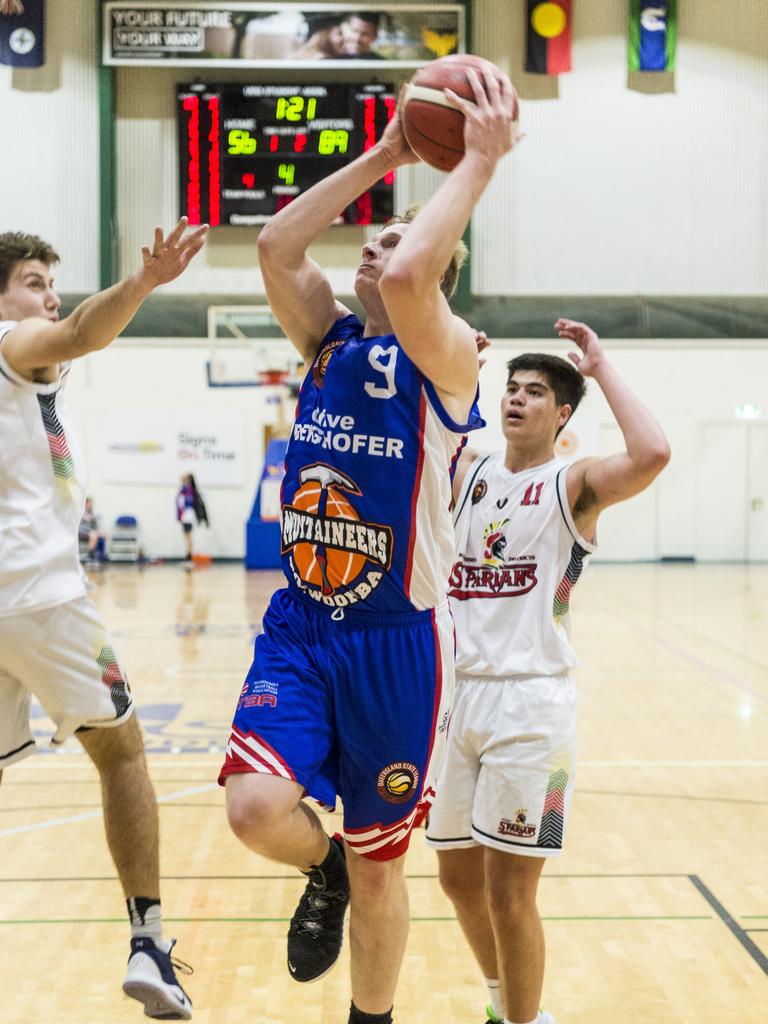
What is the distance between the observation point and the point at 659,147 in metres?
Answer: 19.7

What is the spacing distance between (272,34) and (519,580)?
1729cm

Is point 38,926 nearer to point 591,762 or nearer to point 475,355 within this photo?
point 475,355

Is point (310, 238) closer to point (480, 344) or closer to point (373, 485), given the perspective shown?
point (480, 344)

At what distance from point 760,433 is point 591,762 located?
1473cm

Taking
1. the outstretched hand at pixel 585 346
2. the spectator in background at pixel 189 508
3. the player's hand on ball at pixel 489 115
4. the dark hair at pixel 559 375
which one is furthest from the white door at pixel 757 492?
the player's hand on ball at pixel 489 115

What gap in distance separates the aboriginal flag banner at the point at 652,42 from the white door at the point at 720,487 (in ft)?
19.5

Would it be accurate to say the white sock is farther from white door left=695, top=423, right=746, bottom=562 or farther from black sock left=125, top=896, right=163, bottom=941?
white door left=695, top=423, right=746, bottom=562

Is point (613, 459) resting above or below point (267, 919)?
above

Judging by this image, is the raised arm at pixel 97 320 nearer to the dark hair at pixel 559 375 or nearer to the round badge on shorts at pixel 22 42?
the dark hair at pixel 559 375

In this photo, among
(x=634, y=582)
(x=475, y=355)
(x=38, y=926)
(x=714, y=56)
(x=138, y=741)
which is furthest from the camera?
(x=714, y=56)

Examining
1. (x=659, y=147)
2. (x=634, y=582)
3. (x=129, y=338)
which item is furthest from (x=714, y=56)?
(x=129, y=338)

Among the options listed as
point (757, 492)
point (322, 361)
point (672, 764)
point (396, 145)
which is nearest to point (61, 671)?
point (322, 361)

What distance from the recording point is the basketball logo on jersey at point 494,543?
349 cm

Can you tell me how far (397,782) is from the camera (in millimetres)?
2838
